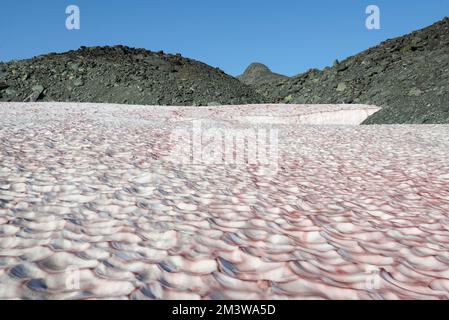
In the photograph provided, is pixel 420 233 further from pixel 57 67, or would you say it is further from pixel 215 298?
pixel 57 67

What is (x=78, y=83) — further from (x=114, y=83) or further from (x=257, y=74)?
(x=257, y=74)

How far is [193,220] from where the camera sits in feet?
16.1

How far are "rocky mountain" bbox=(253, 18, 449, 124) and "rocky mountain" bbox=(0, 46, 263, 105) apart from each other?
23.5 ft

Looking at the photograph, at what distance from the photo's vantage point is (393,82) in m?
37.5

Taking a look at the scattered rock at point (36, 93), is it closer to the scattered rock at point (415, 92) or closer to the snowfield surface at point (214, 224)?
the scattered rock at point (415, 92)

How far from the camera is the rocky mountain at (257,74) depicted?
403ft

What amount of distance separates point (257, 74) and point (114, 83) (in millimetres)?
84501

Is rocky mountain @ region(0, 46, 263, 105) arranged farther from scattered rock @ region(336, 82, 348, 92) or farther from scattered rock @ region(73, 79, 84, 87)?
scattered rock @ region(336, 82, 348, 92)

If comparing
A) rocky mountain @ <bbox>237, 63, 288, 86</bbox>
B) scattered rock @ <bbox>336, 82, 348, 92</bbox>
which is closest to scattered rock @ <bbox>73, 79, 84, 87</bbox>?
scattered rock @ <bbox>336, 82, 348, 92</bbox>

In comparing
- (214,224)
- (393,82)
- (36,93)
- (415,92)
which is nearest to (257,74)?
(36,93)
